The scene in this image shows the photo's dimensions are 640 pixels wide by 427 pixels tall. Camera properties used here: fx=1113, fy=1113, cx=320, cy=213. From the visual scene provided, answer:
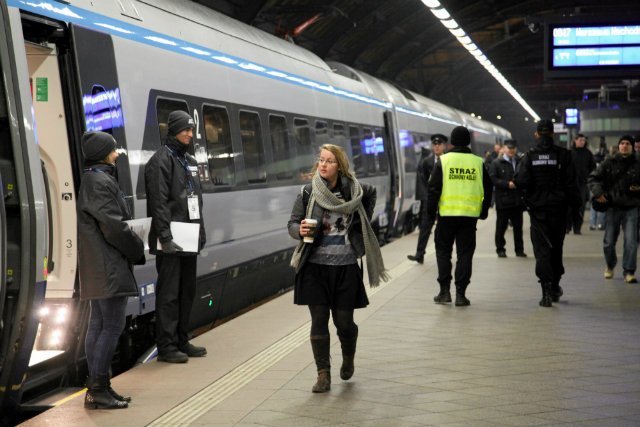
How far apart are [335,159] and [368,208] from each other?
0.41 m

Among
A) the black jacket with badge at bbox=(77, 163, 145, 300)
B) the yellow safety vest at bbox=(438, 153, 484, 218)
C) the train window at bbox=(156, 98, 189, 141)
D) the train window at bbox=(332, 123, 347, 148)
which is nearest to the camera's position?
the black jacket with badge at bbox=(77, 163, 145, 300)

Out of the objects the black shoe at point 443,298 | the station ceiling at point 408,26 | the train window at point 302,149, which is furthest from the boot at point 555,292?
the station ceiling at point 408,26

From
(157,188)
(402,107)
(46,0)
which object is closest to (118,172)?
(157,188)

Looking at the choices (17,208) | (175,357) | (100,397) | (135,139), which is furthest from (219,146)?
(17,208)

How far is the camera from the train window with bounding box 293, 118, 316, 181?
13.6m

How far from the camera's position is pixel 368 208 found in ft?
23.4

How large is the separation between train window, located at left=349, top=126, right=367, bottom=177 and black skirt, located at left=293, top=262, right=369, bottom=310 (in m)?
10.4

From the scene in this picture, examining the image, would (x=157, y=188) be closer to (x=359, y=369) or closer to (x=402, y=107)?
(x=359, y=369)

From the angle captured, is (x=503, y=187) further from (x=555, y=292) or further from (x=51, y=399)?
(x=51, y=399)

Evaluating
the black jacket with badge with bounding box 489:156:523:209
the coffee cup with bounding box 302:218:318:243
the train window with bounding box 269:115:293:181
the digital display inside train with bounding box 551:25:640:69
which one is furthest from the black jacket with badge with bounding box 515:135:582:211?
the digital display inside train with bounding box 551:25:640:69

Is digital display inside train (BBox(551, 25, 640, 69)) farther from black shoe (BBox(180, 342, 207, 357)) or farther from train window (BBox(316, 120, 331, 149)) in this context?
black shoe (BBox(180, 342, 207, 357))

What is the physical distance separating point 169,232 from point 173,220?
0.20 metres

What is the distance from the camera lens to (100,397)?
21.5 feet

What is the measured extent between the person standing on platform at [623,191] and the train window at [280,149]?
346 centimetres
